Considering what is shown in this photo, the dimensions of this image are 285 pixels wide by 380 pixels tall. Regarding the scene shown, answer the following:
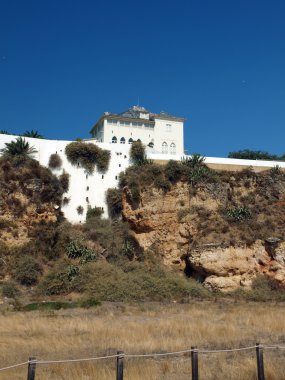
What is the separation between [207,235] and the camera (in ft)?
88.1

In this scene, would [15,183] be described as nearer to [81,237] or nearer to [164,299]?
[81,237]

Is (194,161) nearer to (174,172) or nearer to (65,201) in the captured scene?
(174,172)

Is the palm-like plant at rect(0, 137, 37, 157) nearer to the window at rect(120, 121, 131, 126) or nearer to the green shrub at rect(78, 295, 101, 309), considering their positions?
the green shrub at rect(78, 295, 101, 309)

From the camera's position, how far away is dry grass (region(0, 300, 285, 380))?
823 cm

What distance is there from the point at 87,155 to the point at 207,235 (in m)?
11.1

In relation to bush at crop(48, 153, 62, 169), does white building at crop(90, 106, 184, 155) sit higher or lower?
higher

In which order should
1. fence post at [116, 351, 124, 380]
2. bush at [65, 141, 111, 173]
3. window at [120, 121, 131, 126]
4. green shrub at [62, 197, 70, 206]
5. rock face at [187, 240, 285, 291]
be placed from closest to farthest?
fence post at [116, 351, 124, 380]
rock face at [187, 240, 285, 291]
green shrub at [62, 197, 70, 206]
bush at [65, 141, 111, 173]
window at [120, 121, 131, 126]

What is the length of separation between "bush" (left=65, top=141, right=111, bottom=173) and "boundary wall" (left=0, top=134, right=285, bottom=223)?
0.34 m

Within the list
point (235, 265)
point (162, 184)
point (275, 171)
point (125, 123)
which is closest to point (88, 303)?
point (235, 265)

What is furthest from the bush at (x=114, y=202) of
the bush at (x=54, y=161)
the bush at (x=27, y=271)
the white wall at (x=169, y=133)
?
the white wall at (x=169, y=133)

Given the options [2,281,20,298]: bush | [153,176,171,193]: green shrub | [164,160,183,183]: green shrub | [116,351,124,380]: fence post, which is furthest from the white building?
[116,351,124,380]: fence post

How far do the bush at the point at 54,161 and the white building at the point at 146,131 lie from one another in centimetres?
1421

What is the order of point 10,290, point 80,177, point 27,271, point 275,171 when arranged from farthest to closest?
point 275,171, point 80,177, point 27,271, point 10,290

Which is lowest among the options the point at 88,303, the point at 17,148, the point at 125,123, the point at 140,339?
the point at 140,339
